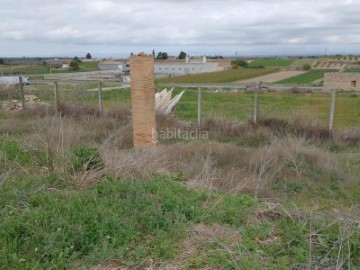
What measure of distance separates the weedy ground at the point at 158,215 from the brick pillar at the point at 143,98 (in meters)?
0.85

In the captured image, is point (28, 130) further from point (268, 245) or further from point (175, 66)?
point (175, 66)

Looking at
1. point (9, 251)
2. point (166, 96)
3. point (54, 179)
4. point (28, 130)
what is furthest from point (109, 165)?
point (166, 96)

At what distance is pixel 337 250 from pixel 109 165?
2.91 metres

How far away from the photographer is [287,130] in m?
9.30

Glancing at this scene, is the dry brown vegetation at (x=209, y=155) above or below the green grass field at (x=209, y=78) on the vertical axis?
below

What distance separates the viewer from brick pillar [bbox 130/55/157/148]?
20.8 feet

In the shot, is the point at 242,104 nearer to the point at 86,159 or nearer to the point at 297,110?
the point at 297,110

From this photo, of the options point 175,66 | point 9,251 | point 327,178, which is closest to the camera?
point 9,251

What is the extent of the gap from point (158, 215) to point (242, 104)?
425 inches

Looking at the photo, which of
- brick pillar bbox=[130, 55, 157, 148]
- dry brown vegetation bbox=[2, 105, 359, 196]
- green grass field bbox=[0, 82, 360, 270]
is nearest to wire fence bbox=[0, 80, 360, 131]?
dry brown vegetation bbox=[2, 105, 359, 196]

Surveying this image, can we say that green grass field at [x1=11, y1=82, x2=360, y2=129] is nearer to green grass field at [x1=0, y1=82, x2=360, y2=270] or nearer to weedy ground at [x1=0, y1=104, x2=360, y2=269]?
green grass field at [x1=0, y1=82, x2=360, y2=270]

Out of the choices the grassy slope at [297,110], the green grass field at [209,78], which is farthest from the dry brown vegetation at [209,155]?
the green grass field at [209,78]

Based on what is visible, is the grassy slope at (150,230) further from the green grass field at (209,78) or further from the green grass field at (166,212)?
the green grass field at (209,78)

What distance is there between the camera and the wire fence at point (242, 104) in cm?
985
